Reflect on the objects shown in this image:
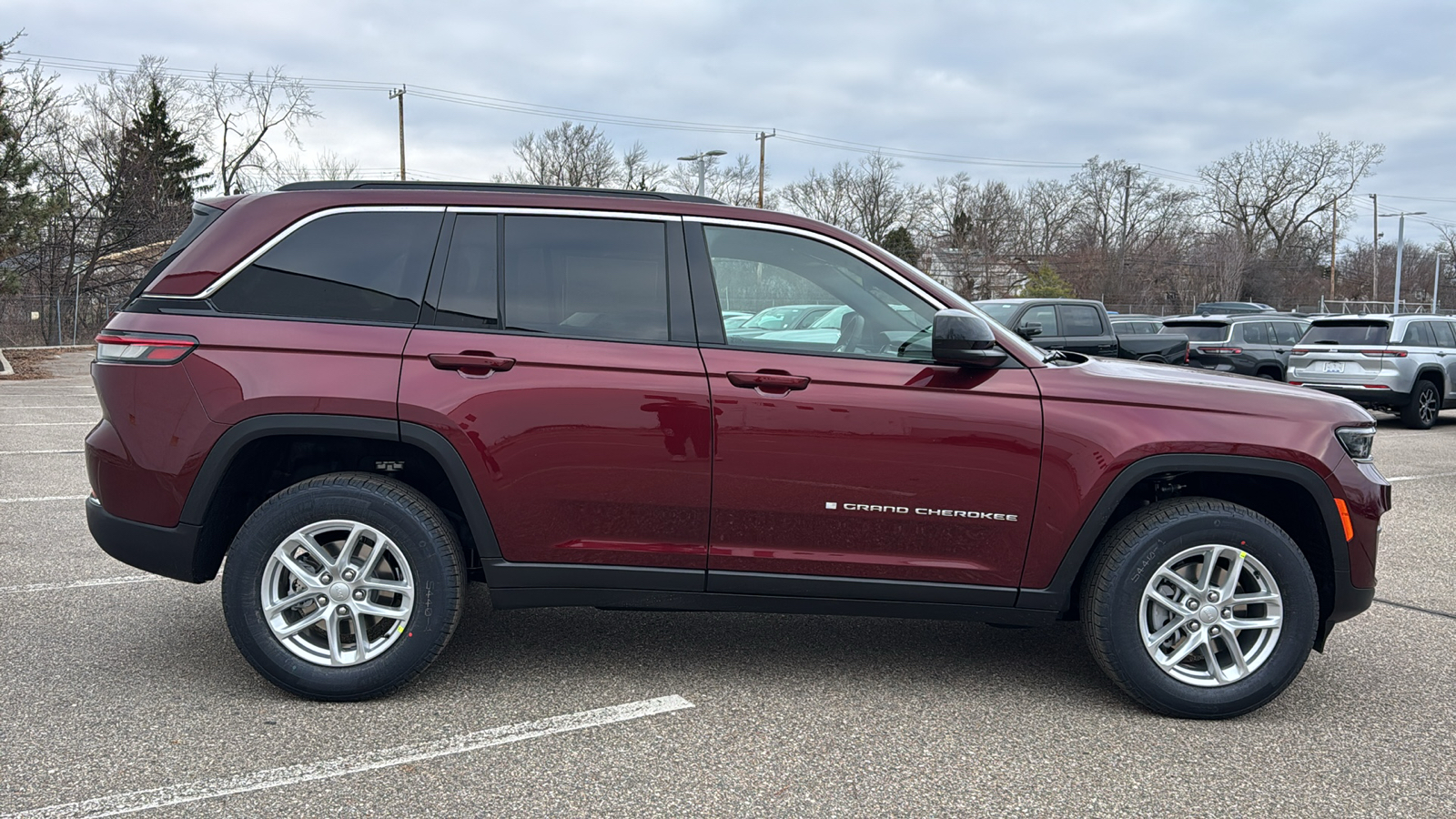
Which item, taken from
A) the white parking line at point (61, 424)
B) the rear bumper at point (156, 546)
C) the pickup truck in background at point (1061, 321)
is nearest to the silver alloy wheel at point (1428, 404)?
the pickup truck in background at point (1061, 321)

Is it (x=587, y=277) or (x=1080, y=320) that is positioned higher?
(x=587, y=277)

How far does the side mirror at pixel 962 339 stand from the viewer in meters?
3.45

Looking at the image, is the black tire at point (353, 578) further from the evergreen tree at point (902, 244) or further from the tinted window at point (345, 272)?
the evergreen tree at point (902, 244)

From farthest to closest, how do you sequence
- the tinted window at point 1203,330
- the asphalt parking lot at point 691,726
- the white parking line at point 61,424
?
the tinted window at point 1203,330 → the white parking line at point 61,424 → the asphalt parking lot at point 691,726

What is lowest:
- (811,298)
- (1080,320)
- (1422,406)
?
(1422,406)

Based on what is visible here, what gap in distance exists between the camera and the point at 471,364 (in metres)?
3.55

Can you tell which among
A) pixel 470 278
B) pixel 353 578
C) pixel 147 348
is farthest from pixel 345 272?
pixel 353 578

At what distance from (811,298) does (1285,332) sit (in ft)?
62.0

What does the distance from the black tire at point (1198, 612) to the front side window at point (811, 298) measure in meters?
1.04

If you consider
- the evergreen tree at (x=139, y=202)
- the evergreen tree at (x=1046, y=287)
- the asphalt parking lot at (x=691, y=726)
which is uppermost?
the evergreen tree at (x=139, y=202)

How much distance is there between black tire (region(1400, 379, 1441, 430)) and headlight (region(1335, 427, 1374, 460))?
12913mm

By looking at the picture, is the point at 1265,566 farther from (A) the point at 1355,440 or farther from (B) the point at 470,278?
(B) the point at 470,278

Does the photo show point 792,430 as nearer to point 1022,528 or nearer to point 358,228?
Result: point 1022,528

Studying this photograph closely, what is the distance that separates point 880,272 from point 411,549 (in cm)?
194
